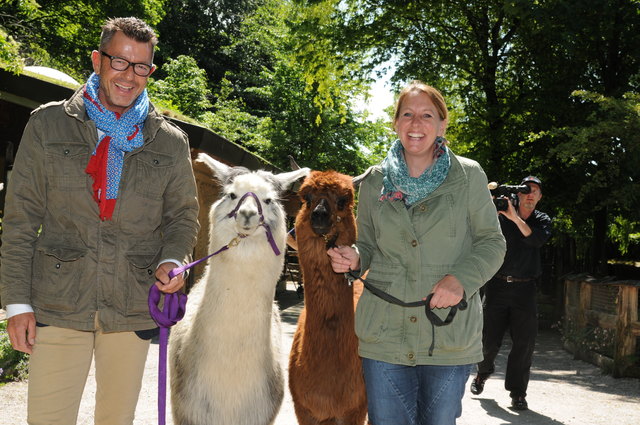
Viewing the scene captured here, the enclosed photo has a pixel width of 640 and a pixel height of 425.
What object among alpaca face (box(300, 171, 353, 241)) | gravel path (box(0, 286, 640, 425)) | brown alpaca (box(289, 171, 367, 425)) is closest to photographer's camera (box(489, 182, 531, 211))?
gravel path (box(0, 286, 640, 425))

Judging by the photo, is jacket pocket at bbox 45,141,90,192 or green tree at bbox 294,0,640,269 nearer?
jacket pocket at bbox 45,141,90,192

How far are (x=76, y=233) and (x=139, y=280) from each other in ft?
1.08

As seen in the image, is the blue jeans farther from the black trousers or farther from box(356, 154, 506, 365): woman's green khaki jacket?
the black trousers

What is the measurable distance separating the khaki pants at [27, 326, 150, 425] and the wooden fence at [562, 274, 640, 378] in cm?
655

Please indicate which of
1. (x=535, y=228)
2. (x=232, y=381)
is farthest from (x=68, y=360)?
(x=535, y=228)

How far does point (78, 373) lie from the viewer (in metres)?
2.60

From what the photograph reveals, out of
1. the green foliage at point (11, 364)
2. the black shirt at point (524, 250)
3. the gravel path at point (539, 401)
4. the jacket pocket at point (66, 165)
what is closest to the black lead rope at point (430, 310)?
the jacket pocket at point (66, 165)

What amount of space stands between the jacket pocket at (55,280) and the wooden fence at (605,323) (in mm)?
6865

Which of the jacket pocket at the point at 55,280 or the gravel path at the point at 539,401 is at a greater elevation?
the jacket pocket at the point at 55,280

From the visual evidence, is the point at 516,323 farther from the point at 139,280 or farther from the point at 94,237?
the point at 94,237

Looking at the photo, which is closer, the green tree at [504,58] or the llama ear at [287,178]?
the llama ear at [287,178]

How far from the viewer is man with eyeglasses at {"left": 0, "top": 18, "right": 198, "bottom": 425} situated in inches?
99.3

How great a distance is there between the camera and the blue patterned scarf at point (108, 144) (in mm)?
2609

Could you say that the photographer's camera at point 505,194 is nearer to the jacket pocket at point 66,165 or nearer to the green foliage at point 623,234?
the jacket pocket at point 66,165
